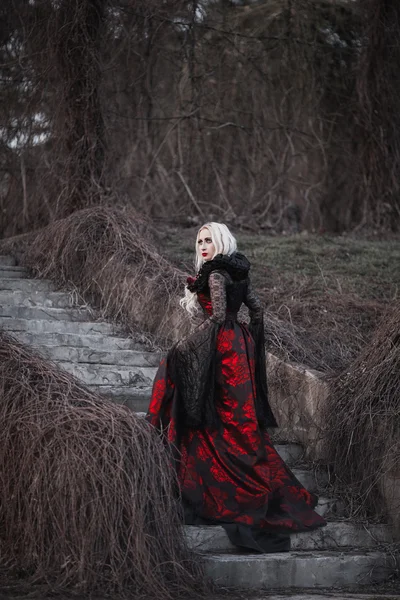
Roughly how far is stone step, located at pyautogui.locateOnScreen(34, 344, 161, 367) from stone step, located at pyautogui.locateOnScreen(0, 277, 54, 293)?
54.7 inches

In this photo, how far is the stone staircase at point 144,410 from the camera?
4.65 metres

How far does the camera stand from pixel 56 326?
23.3ft

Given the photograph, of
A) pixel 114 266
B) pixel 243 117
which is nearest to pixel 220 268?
pixel 114 266

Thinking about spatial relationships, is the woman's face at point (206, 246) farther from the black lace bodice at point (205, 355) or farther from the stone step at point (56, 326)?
the stone step at point (56, 326)

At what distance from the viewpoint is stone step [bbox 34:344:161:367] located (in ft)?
21.2

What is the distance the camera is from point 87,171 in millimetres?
9492

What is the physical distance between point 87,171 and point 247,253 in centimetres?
193

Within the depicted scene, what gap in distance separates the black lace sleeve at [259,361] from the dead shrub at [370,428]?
1.69ft

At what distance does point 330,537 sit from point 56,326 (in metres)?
3.00

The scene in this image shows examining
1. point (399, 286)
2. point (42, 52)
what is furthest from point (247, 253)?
Result: point (42, 52)

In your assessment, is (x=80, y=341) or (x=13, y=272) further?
(x=13, y=272)

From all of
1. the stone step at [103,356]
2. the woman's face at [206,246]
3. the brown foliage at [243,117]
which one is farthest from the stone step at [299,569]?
the brown foliage at [243,117]

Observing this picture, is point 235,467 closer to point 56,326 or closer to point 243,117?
point 56,326

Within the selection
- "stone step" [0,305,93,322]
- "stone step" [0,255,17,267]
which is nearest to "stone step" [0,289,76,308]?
"stone step" [0,305,93,322]
